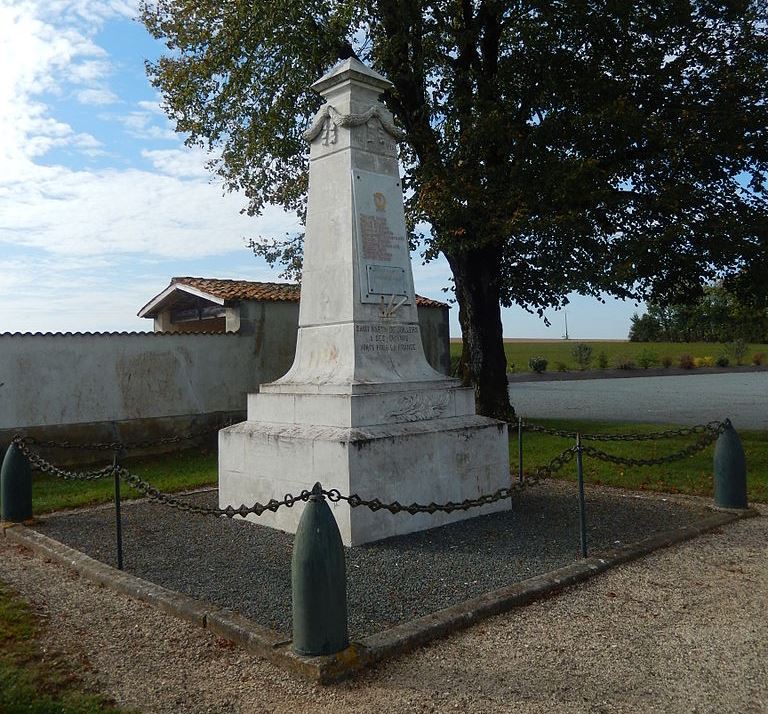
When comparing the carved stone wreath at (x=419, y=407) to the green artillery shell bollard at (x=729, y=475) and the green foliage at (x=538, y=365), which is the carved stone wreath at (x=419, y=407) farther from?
the green foliage at (x=538, y=365)

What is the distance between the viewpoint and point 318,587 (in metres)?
3.52

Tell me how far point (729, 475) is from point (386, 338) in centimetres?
376

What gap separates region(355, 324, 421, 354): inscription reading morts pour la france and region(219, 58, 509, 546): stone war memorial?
1 cm

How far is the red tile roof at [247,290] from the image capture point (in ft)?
46.6

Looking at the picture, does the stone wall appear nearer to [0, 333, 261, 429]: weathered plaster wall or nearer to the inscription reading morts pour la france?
[0, 333, 261, 429]: weathered plaster wall

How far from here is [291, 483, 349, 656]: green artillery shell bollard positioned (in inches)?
137

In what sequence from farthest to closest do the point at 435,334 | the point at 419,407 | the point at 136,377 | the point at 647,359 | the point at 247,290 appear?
the point at 647,359
the point at 435,334
the point at 247,290
the point at 136,377
the point at 419,407

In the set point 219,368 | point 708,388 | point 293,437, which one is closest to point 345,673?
point 293,437

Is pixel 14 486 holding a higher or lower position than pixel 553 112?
lower

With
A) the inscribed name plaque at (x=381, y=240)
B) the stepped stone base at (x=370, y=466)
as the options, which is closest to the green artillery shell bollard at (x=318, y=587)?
the stepped stone base at (x=370, y=466)

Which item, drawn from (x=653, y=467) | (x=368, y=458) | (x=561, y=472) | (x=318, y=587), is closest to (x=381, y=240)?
(x=368, y=458)

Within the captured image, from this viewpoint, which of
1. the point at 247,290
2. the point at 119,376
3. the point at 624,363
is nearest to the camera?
the point at 119,376

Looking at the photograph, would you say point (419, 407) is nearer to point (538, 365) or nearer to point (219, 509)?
point (219, 509)

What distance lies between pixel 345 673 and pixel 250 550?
2628 mm
